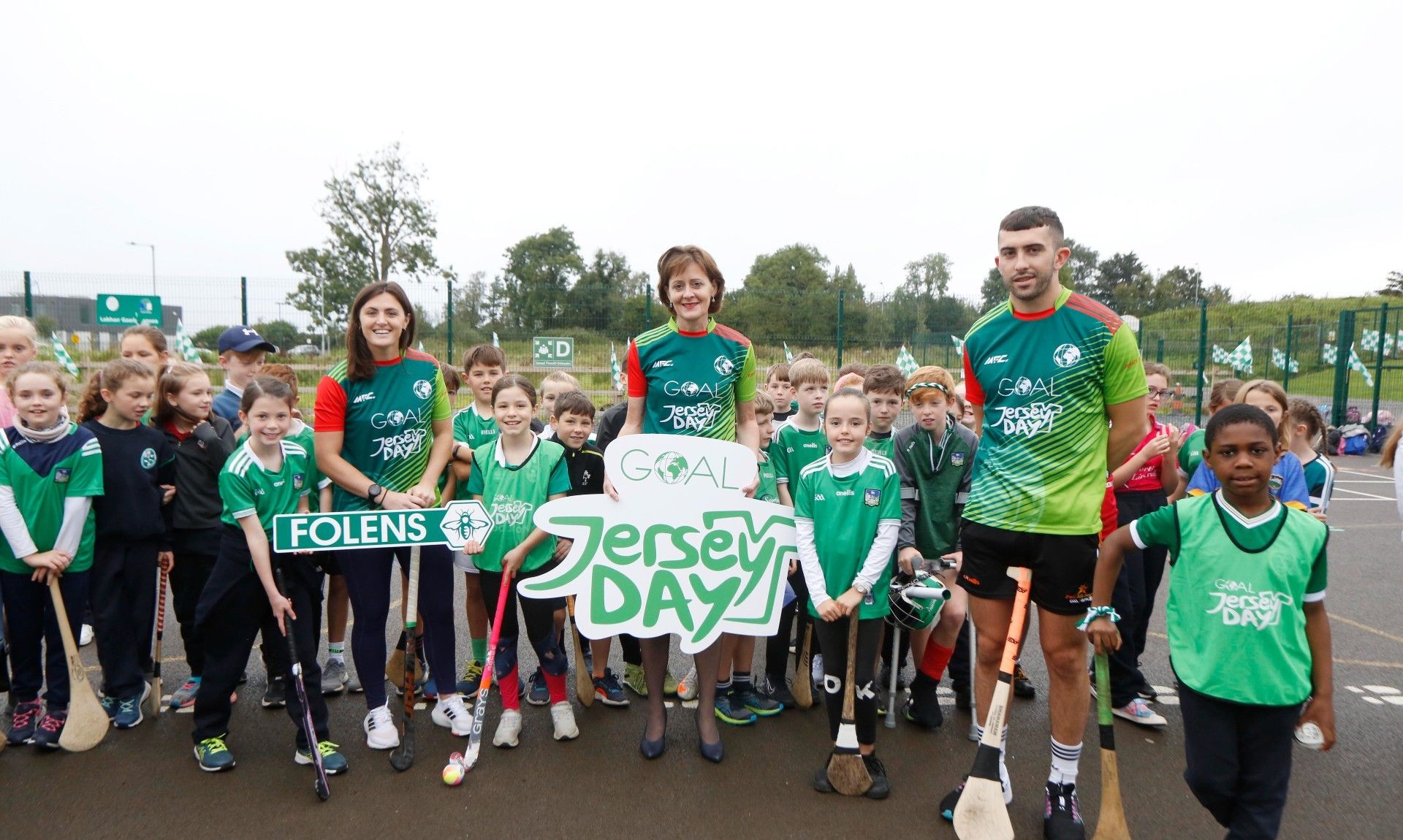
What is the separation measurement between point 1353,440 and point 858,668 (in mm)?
16826

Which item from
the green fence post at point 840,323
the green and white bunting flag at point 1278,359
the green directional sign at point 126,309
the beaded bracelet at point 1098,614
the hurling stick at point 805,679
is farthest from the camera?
the green and white bunting flag at point 1278,359

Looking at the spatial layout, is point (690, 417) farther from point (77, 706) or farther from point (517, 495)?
point (77, 706)

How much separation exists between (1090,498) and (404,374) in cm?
286

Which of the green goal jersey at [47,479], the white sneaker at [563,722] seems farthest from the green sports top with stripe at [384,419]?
the white sneaker at [563,722]

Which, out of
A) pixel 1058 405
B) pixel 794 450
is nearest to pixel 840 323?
pixel 794 450

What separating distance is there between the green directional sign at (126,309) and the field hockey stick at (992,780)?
12.6 meters

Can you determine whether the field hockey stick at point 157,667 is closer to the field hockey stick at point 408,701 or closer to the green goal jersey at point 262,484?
the green goal jersey at point 262,484

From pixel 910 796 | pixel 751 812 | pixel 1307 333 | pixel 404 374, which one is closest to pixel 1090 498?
pixel 910 796

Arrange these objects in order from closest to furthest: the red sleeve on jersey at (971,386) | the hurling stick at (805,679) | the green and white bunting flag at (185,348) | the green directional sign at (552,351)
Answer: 1. the red sleeve on jersey at (971,386)
2. the hurling stick at (805,679)
3. the green and white bunting flag at (185,348)
4. the green directional sign at (552,351)

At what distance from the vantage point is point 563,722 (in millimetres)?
3590

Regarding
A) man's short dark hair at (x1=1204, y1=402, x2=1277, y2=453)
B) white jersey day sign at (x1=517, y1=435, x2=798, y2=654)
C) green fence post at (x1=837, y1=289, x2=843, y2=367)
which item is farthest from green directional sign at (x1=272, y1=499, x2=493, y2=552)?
green fence post at (x1=837, y1=289, x2=843, y2=367)

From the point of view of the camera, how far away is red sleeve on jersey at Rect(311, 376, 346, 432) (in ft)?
10.9

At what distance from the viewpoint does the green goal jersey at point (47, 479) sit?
342cm

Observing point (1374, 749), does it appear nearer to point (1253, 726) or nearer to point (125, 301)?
point (1253, 726)
